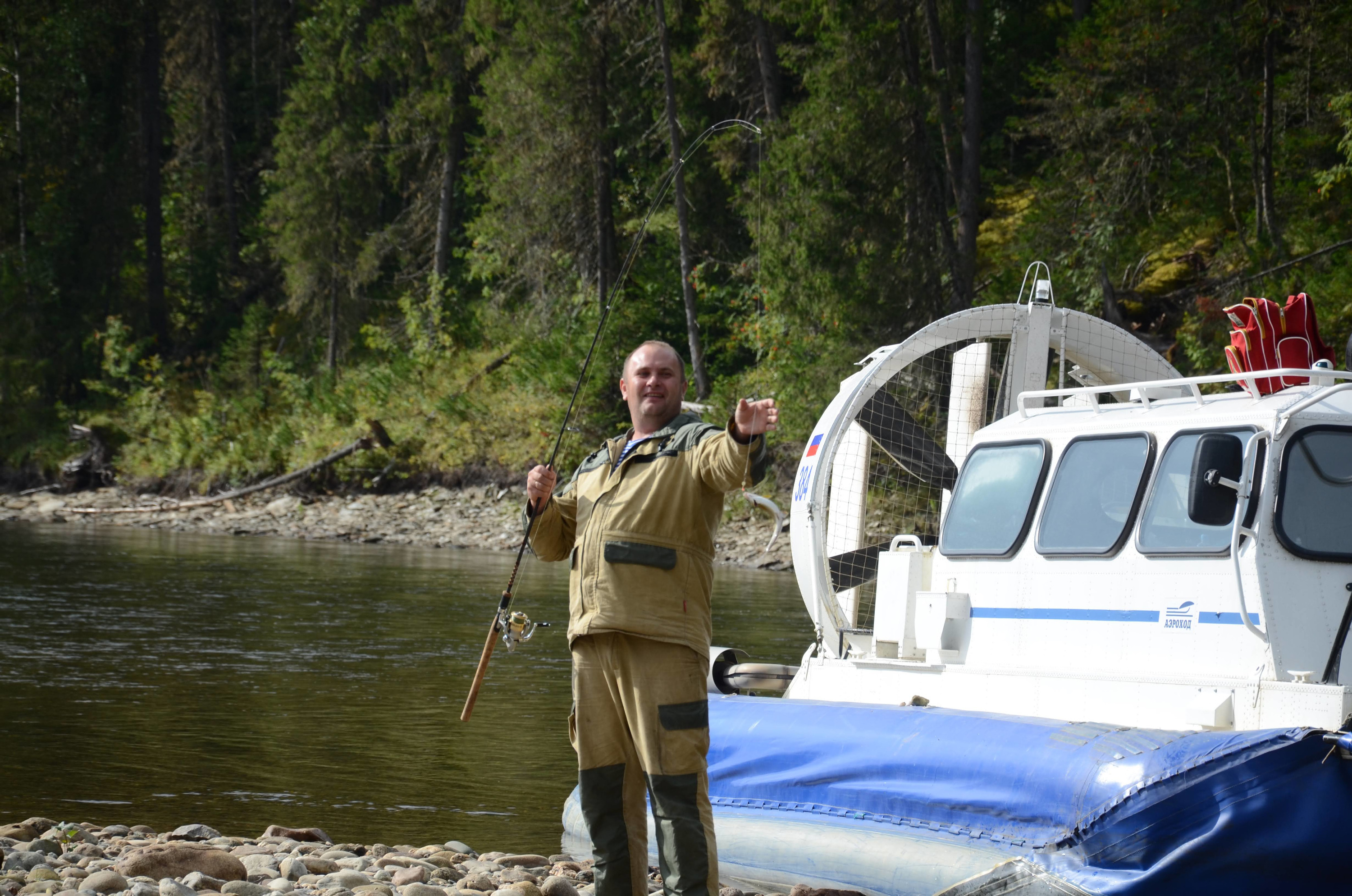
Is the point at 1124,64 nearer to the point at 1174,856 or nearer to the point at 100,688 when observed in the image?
the point at 100,688

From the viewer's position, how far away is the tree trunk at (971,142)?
24.2m

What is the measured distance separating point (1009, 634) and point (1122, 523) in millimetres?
764

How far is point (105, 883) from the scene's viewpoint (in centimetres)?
489

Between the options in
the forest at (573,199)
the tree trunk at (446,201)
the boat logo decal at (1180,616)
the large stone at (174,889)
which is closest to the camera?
the large stone at (174,889)

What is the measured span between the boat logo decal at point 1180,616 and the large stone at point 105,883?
4085mm

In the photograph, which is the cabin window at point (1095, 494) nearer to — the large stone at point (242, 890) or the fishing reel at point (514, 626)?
the fishing reel at point (514, 626)

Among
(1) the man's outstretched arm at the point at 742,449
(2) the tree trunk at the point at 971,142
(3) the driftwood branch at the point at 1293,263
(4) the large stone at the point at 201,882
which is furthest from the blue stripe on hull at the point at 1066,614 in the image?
(2) the tree trunk at the point at 971,142

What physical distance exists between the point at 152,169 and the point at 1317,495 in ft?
131

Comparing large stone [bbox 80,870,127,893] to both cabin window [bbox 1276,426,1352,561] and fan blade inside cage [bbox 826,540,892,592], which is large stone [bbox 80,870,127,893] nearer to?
fan blade inside cage [bbox 826,540,892,592]

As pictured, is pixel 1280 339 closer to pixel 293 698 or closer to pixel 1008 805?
pixel 1008 805

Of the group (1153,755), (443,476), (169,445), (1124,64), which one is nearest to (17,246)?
(169,445)

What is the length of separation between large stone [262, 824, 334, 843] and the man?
2350 millimetres

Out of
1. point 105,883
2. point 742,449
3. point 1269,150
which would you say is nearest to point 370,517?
point 1269,150

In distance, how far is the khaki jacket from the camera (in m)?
4.12
